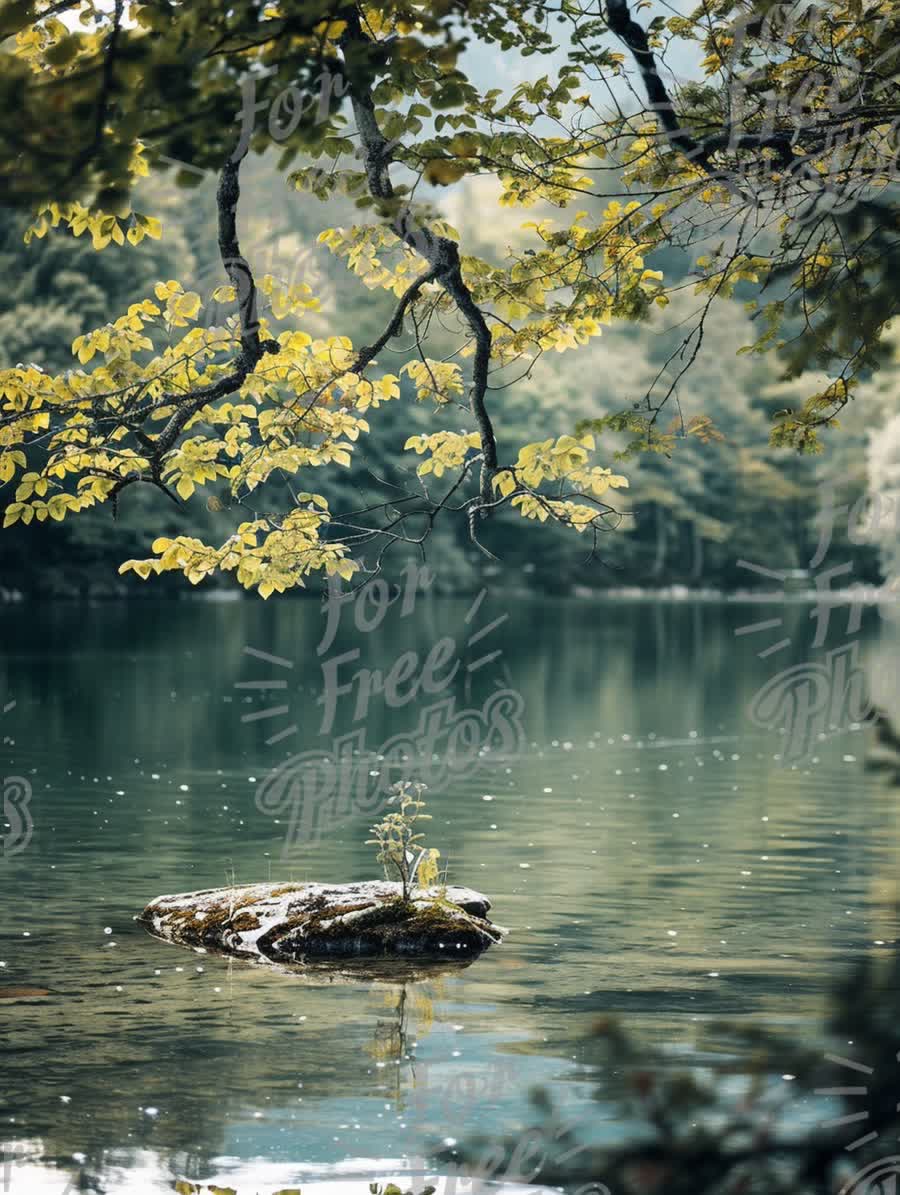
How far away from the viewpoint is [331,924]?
13.8 meters

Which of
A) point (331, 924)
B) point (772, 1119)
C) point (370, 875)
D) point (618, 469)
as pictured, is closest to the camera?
point (772, 1119)

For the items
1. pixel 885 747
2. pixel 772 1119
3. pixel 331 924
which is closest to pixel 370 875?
pixel 331 924

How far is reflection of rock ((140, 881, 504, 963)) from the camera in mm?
13695

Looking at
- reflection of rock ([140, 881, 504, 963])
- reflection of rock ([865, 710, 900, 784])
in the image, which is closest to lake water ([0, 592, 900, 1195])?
reflection of rock ([140, 881, 504, 963])

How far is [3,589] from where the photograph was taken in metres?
67.9

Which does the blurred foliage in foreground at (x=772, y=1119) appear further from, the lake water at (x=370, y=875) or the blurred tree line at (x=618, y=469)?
the blurred tree line at (x=618, y=469)

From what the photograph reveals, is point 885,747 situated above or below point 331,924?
above

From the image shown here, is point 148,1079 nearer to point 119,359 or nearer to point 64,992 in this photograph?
point 64,992

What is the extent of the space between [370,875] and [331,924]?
3977mm

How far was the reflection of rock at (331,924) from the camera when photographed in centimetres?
1370

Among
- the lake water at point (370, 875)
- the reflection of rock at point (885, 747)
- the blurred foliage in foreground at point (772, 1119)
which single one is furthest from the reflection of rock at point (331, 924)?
the blurred foliage in foreground at point (772, 1119)

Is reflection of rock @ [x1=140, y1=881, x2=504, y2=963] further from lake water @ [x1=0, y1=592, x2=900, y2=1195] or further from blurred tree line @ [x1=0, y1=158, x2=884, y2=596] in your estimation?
blurred tree line @ [x1=0, y1=158, x2=884, y2=596]

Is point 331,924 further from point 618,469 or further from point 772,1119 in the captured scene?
point 618,469

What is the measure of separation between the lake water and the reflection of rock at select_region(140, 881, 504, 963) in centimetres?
32
